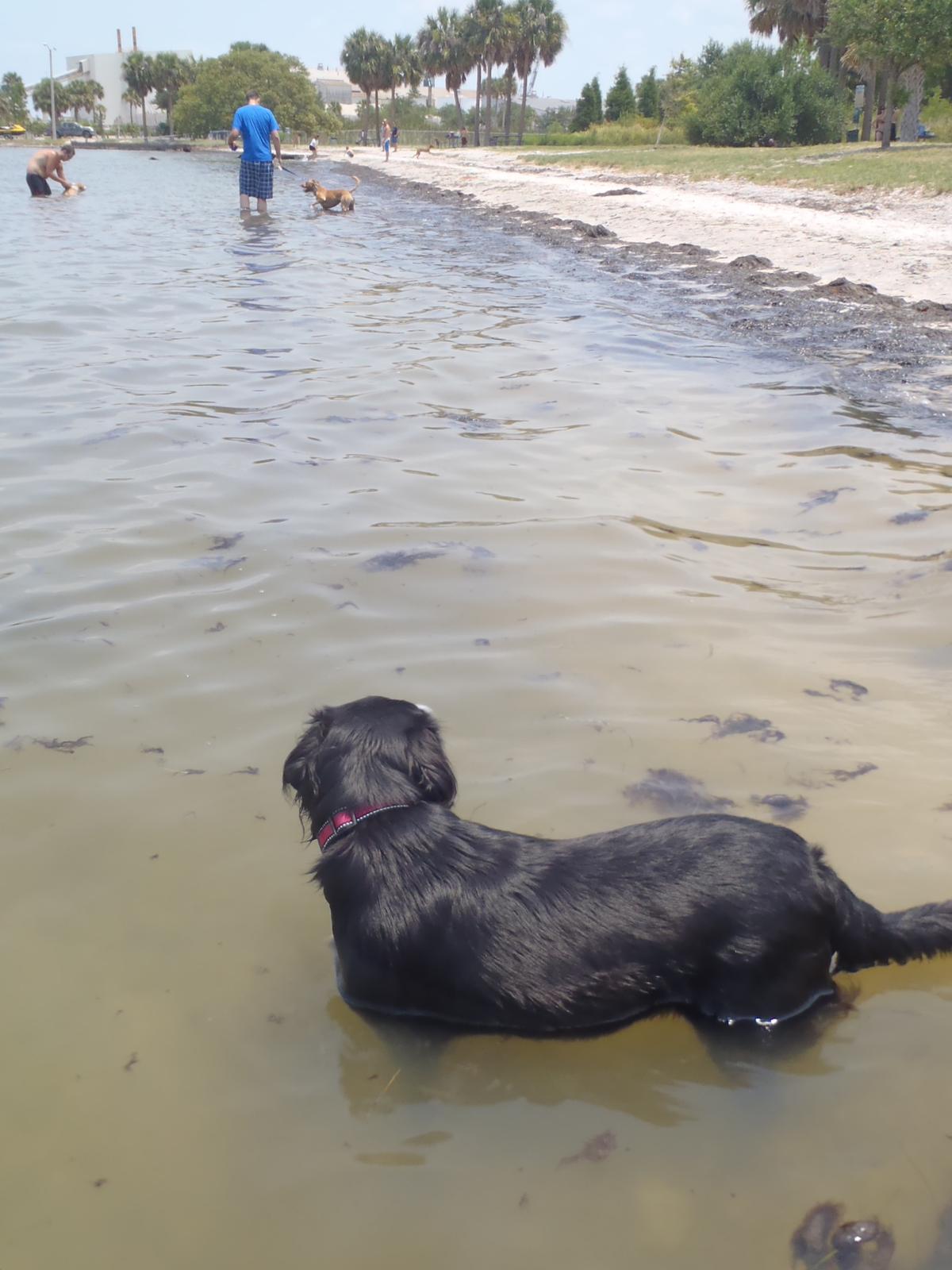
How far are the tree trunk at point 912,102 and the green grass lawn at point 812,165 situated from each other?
2.74 metres

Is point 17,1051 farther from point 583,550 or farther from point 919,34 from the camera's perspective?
point 919,34

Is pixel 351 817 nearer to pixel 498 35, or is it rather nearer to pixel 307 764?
pixel 307 764

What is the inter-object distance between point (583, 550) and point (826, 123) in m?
47.7

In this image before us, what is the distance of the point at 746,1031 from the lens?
2.44 metres

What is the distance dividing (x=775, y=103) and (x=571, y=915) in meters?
49.8

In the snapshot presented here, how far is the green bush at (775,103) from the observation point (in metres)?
44.0

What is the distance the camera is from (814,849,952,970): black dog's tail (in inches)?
98.3

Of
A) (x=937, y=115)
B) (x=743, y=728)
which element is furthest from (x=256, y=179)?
(x=937, y=115)

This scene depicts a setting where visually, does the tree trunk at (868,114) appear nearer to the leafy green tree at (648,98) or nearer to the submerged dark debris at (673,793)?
the leafy green tree at (648,98)

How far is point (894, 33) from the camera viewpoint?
31.4m

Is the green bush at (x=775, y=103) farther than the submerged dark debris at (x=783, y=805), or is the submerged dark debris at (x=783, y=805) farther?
the green bush at (x=775, y=103)

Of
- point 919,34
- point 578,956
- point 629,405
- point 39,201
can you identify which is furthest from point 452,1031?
point 919,34

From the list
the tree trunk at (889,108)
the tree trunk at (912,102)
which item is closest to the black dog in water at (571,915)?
the tree trunk at (889,108)

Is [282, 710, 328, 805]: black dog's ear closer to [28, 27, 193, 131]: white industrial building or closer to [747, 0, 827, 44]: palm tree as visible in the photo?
[747, 0, 827, 44]: palm tree
